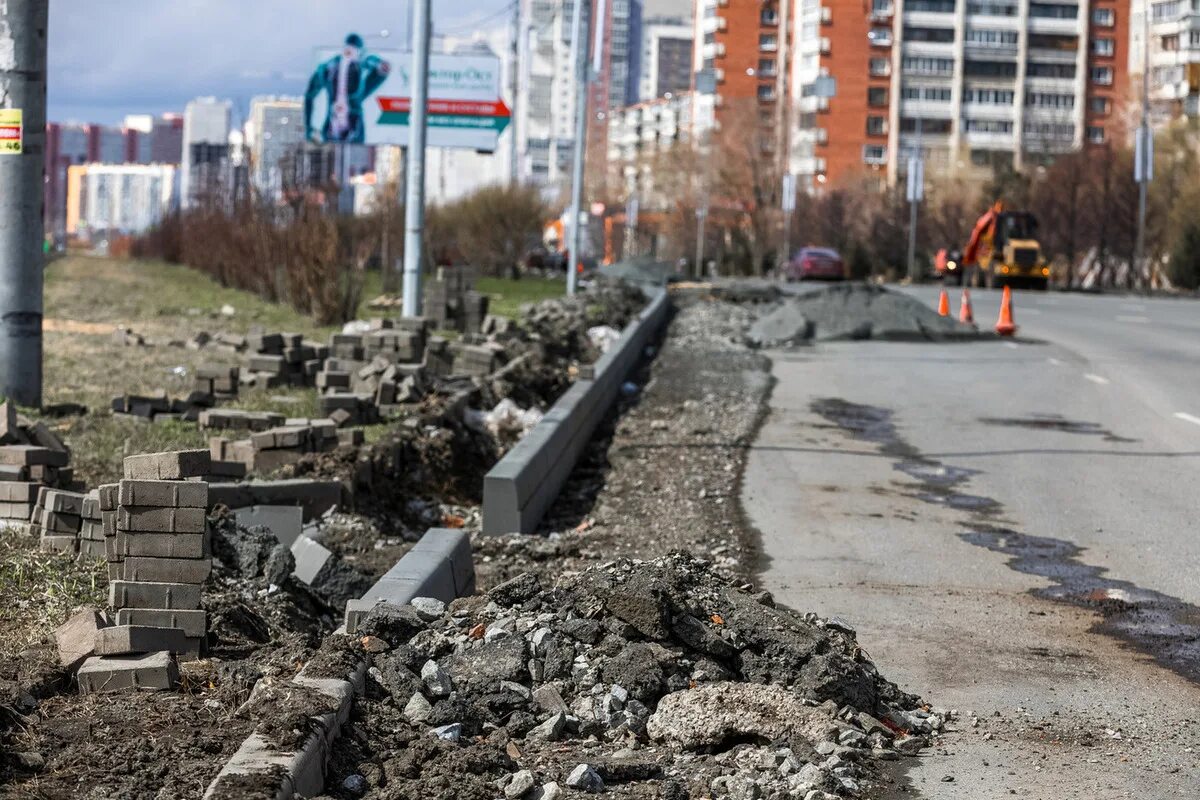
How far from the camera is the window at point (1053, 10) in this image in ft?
469

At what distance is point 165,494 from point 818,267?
215 ft

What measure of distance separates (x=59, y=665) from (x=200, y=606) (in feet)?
2.20

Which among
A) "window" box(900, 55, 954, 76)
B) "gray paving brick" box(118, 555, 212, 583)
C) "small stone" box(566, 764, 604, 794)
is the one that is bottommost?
"small stone" box(566, 764, 604, 794)

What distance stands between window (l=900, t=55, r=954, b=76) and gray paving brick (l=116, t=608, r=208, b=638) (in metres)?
141

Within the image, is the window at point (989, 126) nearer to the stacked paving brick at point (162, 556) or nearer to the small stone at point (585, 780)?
the stacked paving brick at point (162, 556)

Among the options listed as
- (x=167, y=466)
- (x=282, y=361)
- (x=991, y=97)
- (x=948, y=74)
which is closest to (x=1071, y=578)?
(x=167, y=466)

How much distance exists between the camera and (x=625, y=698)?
5.77 metres

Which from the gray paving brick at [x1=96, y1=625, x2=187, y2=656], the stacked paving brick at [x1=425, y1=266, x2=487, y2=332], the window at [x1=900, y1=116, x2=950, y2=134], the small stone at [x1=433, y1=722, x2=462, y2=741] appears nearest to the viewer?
the small stone at [x1=433, y1=722, x2=462, y2=741]

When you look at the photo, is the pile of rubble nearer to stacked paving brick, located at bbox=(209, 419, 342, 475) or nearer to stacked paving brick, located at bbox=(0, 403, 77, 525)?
stacked paving brick, located at bbox=(0, 403, 77, 525)

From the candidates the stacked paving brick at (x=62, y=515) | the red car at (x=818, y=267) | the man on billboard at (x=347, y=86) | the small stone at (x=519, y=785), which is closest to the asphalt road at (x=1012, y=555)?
the small stone at (x=519, y=785)

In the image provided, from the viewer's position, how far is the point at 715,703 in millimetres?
5684

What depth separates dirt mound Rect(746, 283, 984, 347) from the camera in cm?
2894

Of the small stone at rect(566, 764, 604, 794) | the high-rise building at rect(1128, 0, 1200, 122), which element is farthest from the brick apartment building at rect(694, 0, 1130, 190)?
the small stone at rect(566, 764, 604, 794)

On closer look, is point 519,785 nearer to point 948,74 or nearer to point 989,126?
point 948,74
